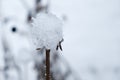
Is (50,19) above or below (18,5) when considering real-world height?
below

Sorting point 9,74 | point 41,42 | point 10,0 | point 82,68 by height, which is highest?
point 10,0

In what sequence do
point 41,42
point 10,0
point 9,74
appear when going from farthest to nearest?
point 10,0, point 9,74, point 41,42

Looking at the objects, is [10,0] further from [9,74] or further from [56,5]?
[9,74]

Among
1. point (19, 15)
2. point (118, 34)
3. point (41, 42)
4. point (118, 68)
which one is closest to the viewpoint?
point (41, 42)

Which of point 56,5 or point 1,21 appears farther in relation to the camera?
point 56,5

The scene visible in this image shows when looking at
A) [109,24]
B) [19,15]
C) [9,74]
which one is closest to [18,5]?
[19,15]

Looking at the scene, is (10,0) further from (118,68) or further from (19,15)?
(118,68)
